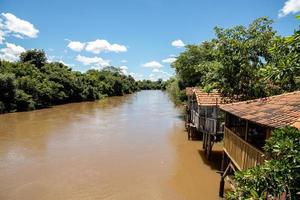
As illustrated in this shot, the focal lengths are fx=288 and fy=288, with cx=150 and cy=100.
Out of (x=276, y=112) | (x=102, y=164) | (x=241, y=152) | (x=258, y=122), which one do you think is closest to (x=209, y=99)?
(x=102, y=164)

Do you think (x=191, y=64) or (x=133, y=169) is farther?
(x=191, y=64)

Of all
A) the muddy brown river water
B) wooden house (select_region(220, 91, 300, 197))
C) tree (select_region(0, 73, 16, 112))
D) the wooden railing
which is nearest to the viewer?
wooden house (select_region(220, 91, 300, 197))

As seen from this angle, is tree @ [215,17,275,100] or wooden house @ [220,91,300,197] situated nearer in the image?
wooden house @ [220,91,300,197]

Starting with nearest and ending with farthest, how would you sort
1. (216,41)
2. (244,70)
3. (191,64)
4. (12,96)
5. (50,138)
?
(244,70) < (216,41) < (50,138) < (191,64) < (12,96)

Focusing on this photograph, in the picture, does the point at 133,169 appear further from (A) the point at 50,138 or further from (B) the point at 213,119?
(A) the point at 50,138

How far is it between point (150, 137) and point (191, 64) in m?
9.53

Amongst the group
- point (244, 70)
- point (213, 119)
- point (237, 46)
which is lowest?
point (213, 119)

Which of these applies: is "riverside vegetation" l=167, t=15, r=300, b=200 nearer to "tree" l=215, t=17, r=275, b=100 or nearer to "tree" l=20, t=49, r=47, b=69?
"tree" l=215, t=17, r=275, b=100

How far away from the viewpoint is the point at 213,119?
59.6ft

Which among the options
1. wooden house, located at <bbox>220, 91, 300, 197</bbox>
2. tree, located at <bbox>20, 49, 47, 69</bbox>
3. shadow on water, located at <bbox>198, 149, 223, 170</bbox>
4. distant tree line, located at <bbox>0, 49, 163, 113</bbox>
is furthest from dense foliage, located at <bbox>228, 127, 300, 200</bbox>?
tree, located at <bbox>20, 49, 47, 69</bbox>

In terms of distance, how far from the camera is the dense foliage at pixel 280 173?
13.5 ft

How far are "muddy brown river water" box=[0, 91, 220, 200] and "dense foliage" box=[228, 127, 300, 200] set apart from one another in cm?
909

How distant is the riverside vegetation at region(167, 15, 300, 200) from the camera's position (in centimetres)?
419

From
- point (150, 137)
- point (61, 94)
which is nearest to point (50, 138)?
point (150, 137)
